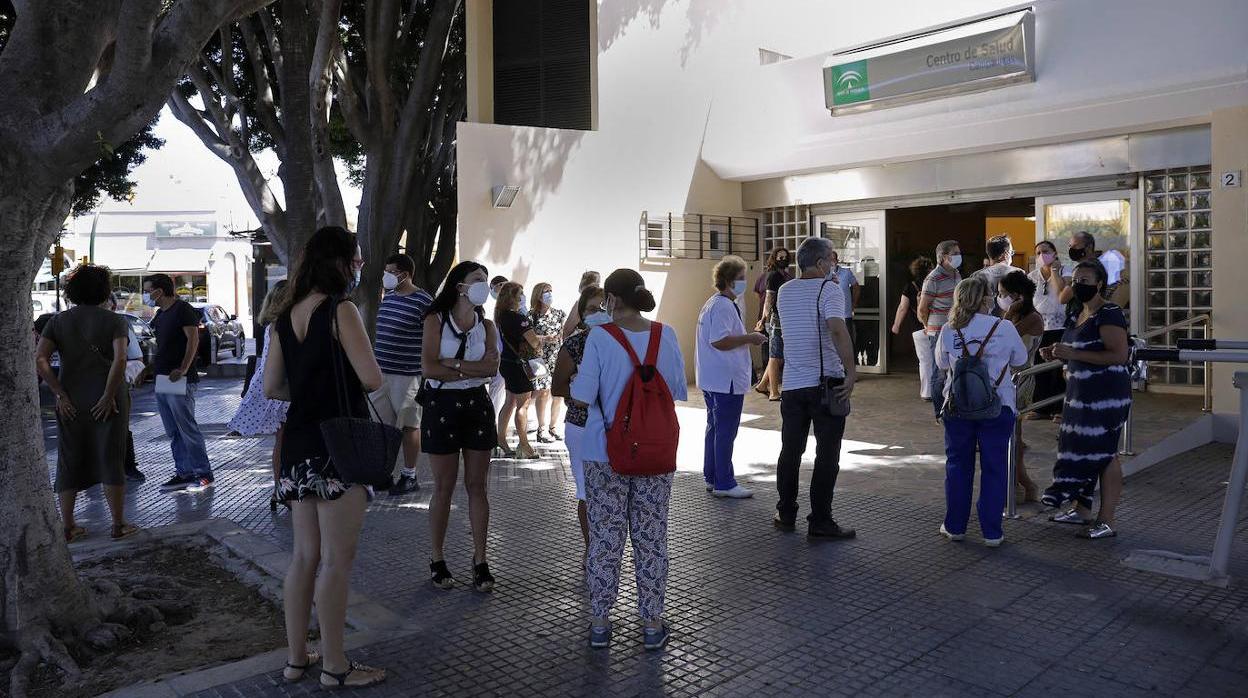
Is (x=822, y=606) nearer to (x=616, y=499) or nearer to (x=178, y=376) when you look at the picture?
(x=616, y=499)

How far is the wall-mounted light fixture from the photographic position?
545 inches

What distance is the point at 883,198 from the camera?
14531 millimetres

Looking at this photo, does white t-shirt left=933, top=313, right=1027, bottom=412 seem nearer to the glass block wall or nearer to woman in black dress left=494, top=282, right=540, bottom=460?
woman in black dress left=494, top=282, right=540, bottom=460

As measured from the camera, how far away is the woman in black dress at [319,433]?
3.94m

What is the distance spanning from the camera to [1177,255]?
11.8 meters

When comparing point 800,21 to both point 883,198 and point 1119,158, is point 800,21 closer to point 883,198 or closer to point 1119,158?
point 883,198

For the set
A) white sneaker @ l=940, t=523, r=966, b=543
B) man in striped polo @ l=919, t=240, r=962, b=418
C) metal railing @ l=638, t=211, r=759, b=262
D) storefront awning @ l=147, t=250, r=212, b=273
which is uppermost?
storefront awning @ l=147, t=250, r=212, b=273

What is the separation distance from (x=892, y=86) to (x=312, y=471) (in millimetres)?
10657

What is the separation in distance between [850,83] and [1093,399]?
8.10 m

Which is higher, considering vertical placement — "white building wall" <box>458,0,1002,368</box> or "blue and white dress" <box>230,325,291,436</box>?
"white building wall" <box>458,0,1002,368</box>

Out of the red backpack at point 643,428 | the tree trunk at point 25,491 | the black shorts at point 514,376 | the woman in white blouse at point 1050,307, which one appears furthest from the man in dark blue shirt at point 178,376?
the woman in white blouse at point 1050,307

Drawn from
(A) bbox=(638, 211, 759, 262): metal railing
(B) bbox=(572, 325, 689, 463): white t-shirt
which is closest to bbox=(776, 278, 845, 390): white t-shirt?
(B) bbox=(572, 325, 689, 463): white t-shirt

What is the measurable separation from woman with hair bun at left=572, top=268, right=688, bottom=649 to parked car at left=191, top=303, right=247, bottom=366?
17997mm

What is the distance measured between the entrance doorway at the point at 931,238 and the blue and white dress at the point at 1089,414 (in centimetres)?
782
